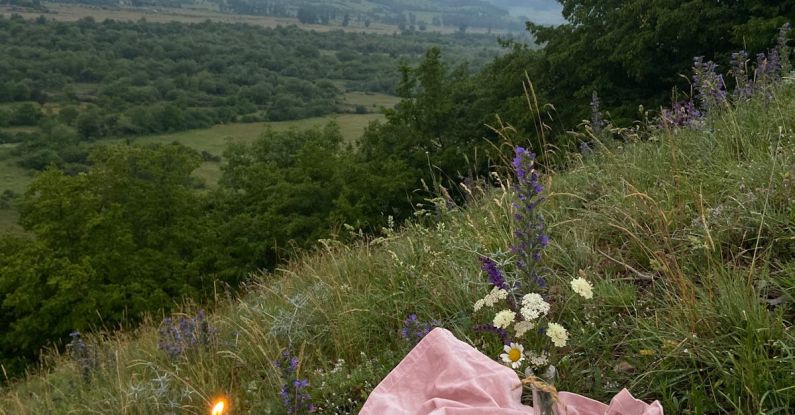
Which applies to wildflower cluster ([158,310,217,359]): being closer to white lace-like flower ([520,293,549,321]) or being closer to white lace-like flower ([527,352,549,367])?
white lace-like flower ([527,352,549,367])

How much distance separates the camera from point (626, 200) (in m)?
3.75

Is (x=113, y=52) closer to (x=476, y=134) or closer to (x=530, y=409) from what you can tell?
(x=476, y=134)

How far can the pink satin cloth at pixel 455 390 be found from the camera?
2.25 metres

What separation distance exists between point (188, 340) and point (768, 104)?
475 centimetres

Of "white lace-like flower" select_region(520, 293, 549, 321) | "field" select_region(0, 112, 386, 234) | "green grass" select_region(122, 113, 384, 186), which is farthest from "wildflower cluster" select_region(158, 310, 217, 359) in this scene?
"green grass" select_region(122, 113, 384, 186)

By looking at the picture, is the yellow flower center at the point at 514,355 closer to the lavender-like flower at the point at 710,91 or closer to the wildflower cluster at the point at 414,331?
the wildflower cluster at the point at 414,331

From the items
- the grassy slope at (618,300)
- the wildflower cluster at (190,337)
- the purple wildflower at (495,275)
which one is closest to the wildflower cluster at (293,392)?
the grassy slope at (618,300)

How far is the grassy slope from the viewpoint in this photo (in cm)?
231

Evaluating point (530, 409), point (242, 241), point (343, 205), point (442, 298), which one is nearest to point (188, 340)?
point (442, 298)

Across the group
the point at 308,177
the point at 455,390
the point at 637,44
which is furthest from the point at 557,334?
the point at 308,177

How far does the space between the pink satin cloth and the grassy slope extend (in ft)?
0.72

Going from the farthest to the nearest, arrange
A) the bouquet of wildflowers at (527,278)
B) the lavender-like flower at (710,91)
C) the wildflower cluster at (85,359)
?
the lavender-like flower at (710,91) → the wildflower cluster at (85,359) → the bouquet of wildflowers at (527,278)

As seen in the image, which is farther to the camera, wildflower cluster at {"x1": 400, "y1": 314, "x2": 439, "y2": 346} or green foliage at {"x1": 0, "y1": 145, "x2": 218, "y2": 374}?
green foliage at {"x1": 0, "y1": 145, "x2": 218, "y2": 374}

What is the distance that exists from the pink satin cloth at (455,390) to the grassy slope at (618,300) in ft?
0.72
